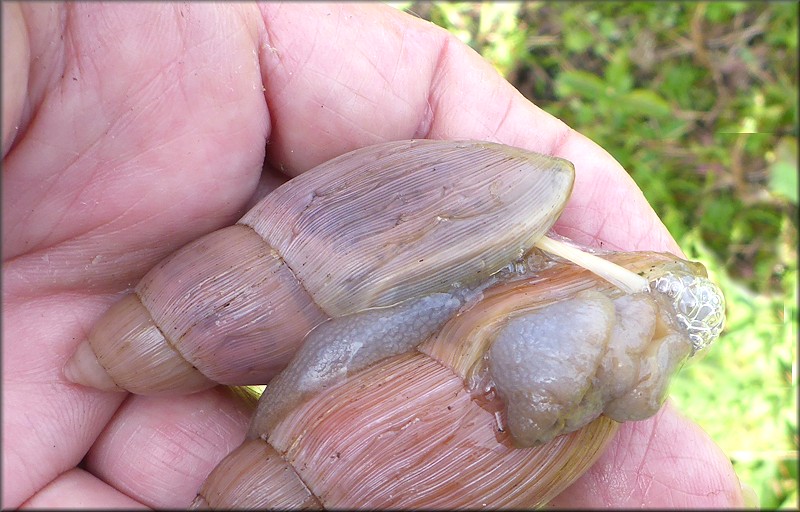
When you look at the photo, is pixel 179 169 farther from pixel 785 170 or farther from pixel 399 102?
pixel 785 170

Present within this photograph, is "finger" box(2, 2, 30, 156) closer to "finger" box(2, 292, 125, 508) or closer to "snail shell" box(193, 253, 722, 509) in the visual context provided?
"finger" box(2, 292, 125, 508)

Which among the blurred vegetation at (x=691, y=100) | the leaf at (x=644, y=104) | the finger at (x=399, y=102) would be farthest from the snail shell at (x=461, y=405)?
the leaf at (x=644, y=104)

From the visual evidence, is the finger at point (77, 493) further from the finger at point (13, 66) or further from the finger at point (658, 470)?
the finger at point (658, 470)

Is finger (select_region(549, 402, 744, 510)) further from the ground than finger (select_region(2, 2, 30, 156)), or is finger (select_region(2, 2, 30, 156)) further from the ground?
finger (select_region(2, 2, 30, 156))

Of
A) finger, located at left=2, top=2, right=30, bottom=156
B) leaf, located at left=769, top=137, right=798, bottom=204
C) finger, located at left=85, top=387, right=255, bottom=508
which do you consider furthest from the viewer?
leaf, located at left=769, top=137, right=798, bottom=204

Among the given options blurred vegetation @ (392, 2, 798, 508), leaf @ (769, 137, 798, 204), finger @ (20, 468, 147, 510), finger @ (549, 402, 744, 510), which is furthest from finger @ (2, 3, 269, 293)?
leaf @ (769, 137, 798, 204)

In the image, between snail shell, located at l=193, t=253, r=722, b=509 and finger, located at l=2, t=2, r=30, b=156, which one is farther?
snail shell, located at l=193, t=253, r=722, b=509

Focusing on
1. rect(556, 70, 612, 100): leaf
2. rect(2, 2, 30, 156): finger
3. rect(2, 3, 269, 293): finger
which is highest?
rect(2, 2, 30, 156): finger

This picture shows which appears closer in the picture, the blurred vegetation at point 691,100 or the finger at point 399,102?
the finger at point 399,102

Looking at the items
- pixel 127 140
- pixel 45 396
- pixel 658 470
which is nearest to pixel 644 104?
pixel 658 470

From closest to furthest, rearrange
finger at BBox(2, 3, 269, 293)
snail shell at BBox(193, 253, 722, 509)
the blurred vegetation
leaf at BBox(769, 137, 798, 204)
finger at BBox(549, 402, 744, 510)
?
snail shell at BBox(193, 253, 722, 509), finger at BBox(2, 3, 269, 293), finger at BBox(549, 402, 744, 510), leaf at BBox(769, 137, 798, 204), the blurred vegetation

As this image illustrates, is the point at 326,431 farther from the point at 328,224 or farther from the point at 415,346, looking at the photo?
the point at 328,224
